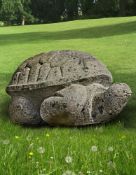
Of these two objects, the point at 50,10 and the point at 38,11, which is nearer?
the point at 50,10

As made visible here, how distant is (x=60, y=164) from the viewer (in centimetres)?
351

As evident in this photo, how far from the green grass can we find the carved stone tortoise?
0.22 meters

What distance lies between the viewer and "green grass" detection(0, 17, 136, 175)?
339 centimetres

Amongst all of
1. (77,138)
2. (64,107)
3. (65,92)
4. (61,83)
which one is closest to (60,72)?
(61,83)

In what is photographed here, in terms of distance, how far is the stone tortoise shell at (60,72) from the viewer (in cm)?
852

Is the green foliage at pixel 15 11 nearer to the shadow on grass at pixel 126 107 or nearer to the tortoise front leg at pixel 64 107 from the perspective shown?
the shadow on grass at pixel 126 107

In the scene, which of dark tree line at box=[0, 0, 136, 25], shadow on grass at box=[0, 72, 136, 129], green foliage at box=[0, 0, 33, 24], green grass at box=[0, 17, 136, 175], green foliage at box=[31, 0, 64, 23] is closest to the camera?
green grass at box=[0, 17, 136, 175]

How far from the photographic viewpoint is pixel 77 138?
579 centimetres

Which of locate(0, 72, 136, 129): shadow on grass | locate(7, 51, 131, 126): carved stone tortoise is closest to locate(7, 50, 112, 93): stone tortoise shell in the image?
locate(7, 51, 131, 126): carved stone tortoise

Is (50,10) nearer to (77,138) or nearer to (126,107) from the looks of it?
Answer: (126,107)

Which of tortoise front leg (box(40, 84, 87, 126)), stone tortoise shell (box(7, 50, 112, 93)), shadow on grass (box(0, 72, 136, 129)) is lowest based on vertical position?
shadow on grass (box(0, 72, 136, 129))

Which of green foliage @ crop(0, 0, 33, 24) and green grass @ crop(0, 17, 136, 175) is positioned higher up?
green grass @ crop(0, 17, 136, 175)

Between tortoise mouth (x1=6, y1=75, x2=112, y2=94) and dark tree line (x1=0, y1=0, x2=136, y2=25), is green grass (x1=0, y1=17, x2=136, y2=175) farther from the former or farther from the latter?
dark tree line (x1=0, y1=0, x2=136, y2=25)

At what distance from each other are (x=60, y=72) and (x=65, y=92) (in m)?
0.52
